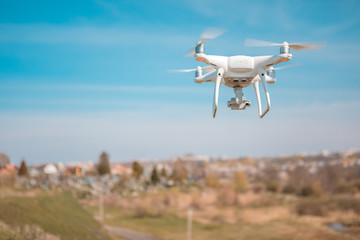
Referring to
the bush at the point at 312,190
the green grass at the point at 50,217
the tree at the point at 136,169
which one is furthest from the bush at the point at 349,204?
the green grass at the point at 50,217

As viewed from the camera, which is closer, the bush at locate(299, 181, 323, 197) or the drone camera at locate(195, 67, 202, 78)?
the drone camera at locate(195, 67, 202, 78)

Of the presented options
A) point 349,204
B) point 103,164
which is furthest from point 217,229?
point 349,204

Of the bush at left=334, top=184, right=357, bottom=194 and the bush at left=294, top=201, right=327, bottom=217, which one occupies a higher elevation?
the bush at left=334, top=184, right=357, bottom=194

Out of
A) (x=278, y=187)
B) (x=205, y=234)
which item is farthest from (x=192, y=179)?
(x=205, y=234)

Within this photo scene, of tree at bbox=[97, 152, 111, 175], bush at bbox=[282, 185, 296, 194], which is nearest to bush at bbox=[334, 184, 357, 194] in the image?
bush at bbox=[282, 185, 296, 194]

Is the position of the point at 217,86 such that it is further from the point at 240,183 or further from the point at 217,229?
the point at 240,183

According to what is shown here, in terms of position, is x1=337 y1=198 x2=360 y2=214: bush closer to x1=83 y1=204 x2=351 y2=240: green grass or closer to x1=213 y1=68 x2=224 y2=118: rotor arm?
x1=83 y1=204 x2=351 y2=240: green grass

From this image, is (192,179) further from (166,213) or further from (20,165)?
(20,165)
